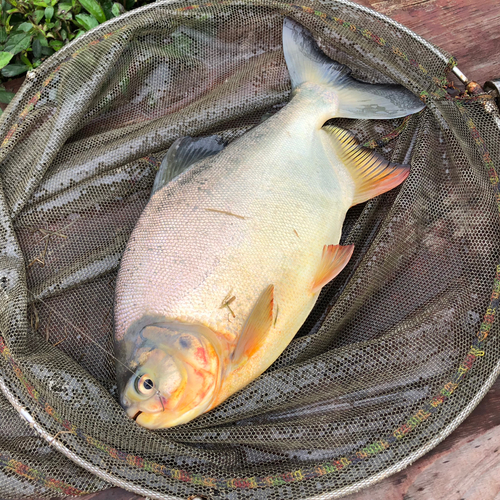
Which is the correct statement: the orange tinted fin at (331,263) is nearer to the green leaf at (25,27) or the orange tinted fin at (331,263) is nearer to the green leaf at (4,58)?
the green leaf at (4,58)

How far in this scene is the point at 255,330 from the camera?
1613 millimetres

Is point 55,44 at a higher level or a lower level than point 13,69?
higher

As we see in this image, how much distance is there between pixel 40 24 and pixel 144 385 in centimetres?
228

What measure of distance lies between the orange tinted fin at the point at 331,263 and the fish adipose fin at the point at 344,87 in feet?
2.17

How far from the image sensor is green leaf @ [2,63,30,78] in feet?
7.97

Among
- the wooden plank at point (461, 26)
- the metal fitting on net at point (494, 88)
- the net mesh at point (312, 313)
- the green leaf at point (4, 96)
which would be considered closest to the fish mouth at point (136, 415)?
the net mesh at point (312, 313)

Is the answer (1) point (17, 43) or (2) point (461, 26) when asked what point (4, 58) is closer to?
(1) point (17, 43)

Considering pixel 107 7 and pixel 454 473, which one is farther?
pixel 107 7

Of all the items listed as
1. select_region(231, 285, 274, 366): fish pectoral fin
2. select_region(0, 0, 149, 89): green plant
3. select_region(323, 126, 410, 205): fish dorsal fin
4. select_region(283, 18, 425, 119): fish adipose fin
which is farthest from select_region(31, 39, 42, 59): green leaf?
select_region(231, 285, 274, 366): fish pectoral fin

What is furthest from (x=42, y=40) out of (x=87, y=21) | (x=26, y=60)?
(x=87, y=21)

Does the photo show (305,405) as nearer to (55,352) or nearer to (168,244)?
(168,244)

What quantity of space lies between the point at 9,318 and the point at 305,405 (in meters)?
1.26

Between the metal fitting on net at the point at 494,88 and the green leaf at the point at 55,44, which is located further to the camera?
→ the green leaf at the point at 55,44

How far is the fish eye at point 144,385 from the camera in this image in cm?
150
